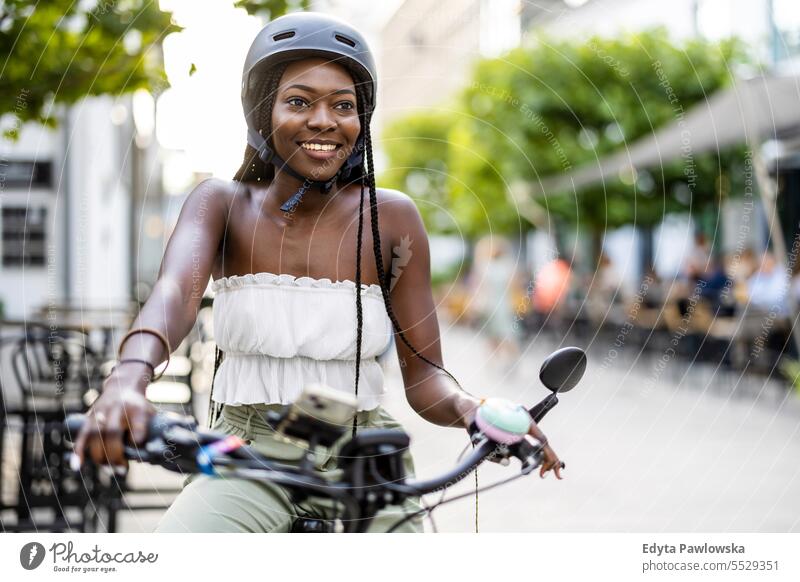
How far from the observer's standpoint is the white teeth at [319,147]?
6.06 ft

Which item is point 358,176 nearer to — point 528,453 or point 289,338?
point 289,338

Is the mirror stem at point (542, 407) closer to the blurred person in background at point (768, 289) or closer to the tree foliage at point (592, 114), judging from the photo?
the blurred person in background at point (768, 289)

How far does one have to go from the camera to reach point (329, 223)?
1923 mm

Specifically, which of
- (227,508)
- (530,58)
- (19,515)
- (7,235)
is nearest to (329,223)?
(227,508)

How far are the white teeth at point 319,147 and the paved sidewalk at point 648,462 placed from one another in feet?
8.85

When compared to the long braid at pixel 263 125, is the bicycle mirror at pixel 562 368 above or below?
below

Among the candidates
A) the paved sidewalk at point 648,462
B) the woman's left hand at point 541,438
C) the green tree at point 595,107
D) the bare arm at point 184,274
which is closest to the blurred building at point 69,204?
the paved sidewalk at point 648,462

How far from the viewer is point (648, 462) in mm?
6801

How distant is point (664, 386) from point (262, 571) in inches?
369

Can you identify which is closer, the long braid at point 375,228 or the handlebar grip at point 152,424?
the handlebar grip at point 152,424

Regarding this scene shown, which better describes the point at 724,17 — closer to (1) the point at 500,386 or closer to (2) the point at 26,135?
(1) the point at 500,386

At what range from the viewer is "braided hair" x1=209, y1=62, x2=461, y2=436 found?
185 centimetres

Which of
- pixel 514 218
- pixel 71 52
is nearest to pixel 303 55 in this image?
pixel 71 52

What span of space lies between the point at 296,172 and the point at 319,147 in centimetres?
7
